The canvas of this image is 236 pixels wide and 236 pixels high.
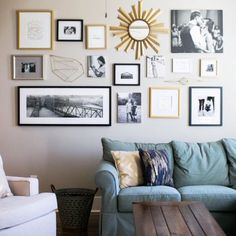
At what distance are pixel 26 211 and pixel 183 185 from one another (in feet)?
5.35

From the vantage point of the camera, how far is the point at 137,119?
4.37 m

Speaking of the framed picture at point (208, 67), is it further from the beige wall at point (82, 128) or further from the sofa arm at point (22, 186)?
the sofa arm at point (22, 186)

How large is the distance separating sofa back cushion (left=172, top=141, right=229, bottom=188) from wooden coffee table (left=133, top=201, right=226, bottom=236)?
2.74 feet

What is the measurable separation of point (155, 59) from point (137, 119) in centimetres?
71

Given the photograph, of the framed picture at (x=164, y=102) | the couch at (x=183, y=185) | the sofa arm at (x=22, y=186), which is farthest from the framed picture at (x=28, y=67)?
the sofa arm at (x=22, y=186)

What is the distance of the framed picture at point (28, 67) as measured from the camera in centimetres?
435

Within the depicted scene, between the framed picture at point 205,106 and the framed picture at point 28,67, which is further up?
the framed picture at point 28,67

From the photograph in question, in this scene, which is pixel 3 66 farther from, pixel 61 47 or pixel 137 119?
pixel 137 119

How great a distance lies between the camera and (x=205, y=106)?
4.36 m

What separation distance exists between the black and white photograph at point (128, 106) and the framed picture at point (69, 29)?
2.73ft

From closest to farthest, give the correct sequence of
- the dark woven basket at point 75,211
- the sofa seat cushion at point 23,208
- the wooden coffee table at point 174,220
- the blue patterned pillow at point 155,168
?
the wooden coffee table at point 174,220 → the sofa seat cushion at point 23,208 → the blue patterned pillow at point 155,168 → the dark woven basket at point 75,211

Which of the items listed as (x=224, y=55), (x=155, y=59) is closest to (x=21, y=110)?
(x=155, y=59)

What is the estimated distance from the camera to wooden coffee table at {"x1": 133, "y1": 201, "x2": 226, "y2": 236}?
2420mm

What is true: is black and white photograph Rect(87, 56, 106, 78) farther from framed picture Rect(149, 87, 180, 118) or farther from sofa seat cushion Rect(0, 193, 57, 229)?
sofa seat cushion Rect(0, 193, 57, 229)
